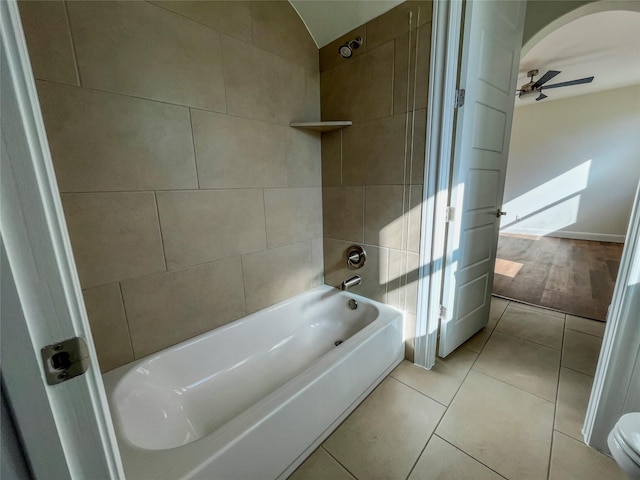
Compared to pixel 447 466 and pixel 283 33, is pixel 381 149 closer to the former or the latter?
pixel 283 33

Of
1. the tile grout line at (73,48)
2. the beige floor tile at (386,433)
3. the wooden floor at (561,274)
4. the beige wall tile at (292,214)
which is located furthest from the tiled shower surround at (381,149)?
the wooden floor at (561,274)

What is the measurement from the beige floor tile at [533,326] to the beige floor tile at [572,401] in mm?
324

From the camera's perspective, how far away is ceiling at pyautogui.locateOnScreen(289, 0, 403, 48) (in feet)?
4.96

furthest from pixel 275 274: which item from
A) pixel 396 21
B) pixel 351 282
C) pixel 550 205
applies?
pixel 550 205

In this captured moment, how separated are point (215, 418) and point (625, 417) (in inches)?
67.7

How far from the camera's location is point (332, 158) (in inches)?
75.4

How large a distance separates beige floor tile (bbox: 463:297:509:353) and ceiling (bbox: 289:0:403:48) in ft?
7.50

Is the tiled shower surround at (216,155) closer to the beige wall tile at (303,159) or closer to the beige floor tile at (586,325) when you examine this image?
the beige wall tile at (303,159)

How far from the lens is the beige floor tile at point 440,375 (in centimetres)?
152

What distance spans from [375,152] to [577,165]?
5.42 m

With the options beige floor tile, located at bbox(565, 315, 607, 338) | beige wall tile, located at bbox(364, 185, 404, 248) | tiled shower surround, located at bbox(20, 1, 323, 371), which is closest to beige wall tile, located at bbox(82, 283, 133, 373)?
tiled shower surround, located at bbox(20, 1, 323, 371)

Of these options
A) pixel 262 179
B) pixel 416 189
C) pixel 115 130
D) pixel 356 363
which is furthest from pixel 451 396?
pixel 115 130

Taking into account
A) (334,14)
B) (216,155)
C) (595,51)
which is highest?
(595,51)

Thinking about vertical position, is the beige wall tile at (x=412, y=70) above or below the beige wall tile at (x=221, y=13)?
below
